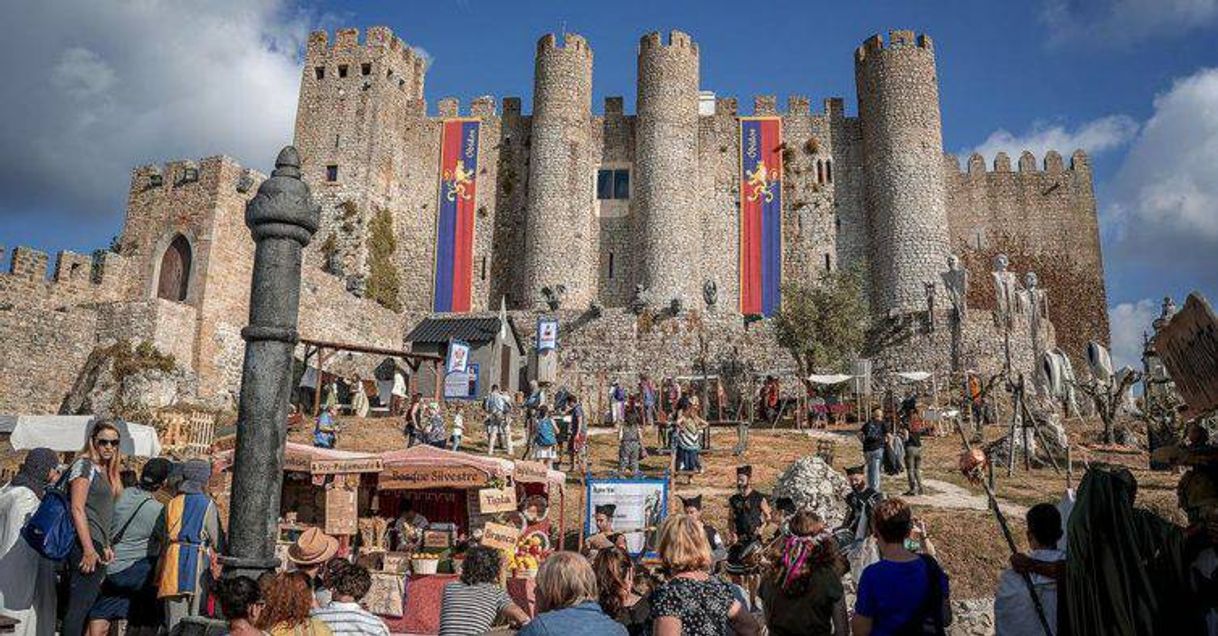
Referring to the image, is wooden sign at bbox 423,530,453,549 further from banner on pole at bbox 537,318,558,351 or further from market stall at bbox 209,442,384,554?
banner on pole at bbox 537,318,558,351

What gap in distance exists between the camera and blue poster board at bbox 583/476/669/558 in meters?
11.6

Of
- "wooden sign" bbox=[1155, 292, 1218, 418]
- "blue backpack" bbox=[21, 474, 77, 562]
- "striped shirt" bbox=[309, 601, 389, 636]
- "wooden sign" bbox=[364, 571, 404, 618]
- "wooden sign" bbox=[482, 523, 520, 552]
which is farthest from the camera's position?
"wooden sign" bbox=[482, 523, 520, 552]

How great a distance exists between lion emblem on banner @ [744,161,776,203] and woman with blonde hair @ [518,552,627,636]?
38.2 m

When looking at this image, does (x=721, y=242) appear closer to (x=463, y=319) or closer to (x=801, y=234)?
(x=801, y=234)

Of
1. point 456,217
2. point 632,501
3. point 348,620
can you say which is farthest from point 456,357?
point 348,620

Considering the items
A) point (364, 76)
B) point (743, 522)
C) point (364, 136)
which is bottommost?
point (743, 522)

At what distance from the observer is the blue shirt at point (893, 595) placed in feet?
13.5

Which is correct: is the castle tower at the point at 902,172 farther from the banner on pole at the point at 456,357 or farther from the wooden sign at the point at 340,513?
the wooden sign at the point at 340,513

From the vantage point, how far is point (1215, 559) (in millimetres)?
3982

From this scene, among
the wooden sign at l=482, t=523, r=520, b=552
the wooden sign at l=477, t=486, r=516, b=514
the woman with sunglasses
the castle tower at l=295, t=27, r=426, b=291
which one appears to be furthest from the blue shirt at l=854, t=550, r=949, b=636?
the castle tower at l=295, t=27, r=426, b=291

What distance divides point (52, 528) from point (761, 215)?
37.4 meters

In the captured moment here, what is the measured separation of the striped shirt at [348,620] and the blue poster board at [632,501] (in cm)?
732

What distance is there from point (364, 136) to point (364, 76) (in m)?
3.38

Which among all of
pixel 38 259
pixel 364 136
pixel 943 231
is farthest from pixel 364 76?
pixel 943 231
